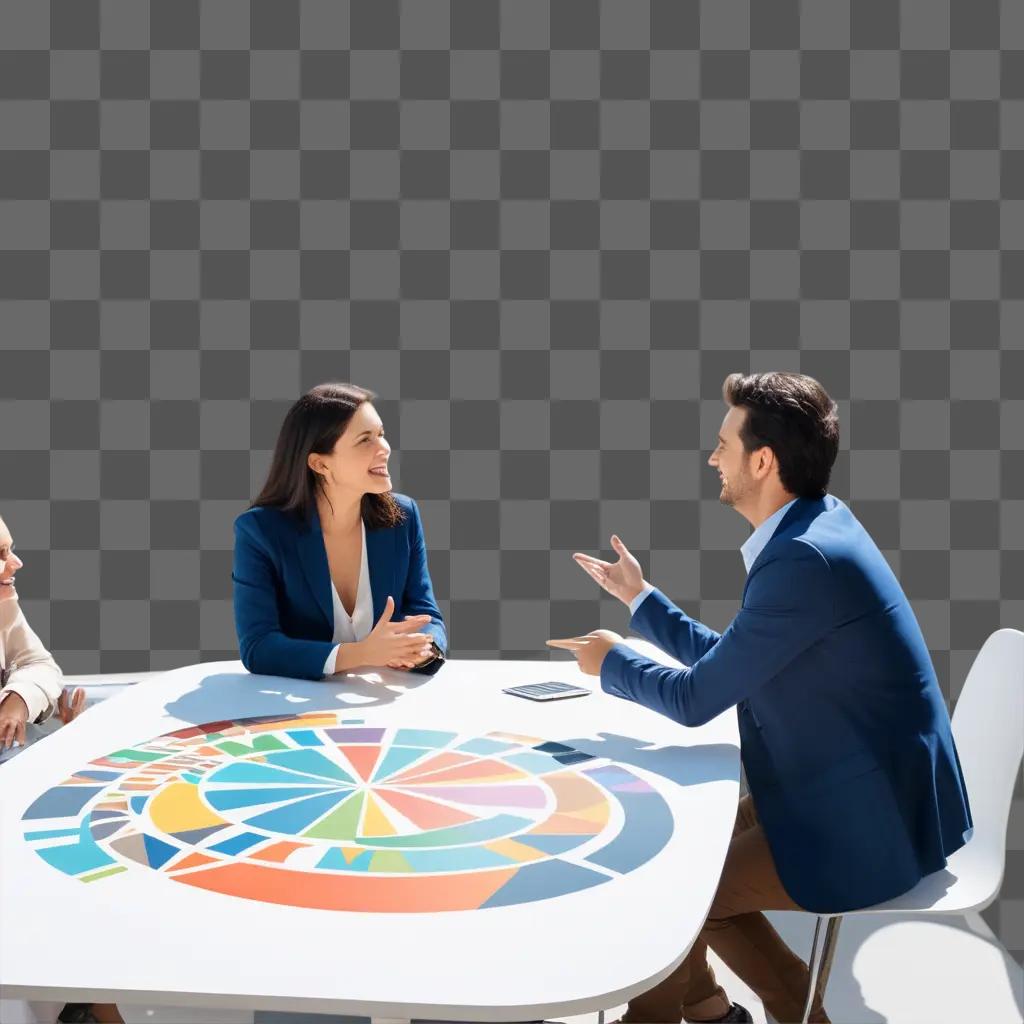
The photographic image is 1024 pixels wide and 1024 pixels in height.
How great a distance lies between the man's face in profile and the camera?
93.3 inches

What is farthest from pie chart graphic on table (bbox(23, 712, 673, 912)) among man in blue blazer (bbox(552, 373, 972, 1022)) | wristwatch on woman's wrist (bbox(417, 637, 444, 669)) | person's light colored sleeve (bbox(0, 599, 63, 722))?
person's light colored sleeve (bbox(0, 599, 63, 722))

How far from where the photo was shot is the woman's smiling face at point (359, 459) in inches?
119

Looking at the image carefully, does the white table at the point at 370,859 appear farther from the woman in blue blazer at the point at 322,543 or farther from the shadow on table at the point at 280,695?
the woman in blue blazer at the point at 322,543

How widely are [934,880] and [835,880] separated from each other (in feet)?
0.89

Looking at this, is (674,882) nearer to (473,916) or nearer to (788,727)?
(473,916)

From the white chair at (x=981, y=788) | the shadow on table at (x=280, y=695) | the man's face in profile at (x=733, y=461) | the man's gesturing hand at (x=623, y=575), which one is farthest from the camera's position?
the man's gesturing hand at (x=623, y=575)

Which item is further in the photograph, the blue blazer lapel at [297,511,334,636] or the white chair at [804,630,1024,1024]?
the blue blazer lapel at [297,511,334,636]

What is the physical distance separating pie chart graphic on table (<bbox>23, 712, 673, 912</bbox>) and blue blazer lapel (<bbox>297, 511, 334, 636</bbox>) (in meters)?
0.73

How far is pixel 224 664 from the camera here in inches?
119

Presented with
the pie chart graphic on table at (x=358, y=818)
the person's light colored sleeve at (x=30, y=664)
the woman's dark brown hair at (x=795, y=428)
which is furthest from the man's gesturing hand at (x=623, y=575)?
the person's light colored sleeve at (x=30, y=664)

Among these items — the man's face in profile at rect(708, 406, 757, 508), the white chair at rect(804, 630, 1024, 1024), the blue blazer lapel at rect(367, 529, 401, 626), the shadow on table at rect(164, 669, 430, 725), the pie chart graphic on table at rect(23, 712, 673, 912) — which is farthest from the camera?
the blue blazer lapel at rect(367, 529, 401, 626)

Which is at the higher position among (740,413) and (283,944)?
(740,413)

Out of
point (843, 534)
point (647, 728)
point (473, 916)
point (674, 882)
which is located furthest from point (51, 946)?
point (843, 534)

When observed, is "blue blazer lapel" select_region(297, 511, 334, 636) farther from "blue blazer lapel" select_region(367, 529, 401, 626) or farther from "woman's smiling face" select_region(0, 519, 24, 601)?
"woman's smiling face" select_region(0, 519, 24, 601)
